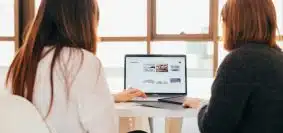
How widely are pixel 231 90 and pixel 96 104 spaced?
50cm

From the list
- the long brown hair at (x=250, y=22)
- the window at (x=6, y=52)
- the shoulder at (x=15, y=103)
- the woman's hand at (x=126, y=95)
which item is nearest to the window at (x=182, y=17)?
the woman's hand at (x=126, y=95)

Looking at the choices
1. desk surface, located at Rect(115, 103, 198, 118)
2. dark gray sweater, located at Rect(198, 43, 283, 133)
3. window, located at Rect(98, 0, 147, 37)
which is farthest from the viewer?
window, located at Rect(98, 0, 147, 37)

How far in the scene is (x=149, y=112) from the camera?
2.21 metres

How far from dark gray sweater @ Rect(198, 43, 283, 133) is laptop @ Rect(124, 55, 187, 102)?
1.27 meters

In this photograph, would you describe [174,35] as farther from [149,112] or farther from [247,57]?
[247,57]

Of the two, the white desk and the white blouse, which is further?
the white desk

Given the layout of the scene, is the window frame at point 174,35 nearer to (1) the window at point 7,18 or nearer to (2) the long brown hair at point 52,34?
(1) the window at point 7,18

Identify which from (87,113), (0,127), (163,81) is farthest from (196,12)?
(0,127)

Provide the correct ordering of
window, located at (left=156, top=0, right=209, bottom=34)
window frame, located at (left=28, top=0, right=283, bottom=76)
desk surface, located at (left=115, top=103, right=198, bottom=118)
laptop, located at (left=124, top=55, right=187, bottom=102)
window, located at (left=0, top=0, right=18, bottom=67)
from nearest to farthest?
desk surface, located at (left=115, top=103, right=198, bottom=118), laptop, located at (left=124, top=55, right=187, bottom=102), window frame, located at (left=28, top=0, right=283, bottom=76), window, located at (left=156, top=0, right=209, bottom=34), window, located at (left=0, top=0, right=18, bottom=67)

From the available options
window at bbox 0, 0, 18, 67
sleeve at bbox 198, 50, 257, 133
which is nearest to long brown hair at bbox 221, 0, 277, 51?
sleeve at bbox 198, 50, 257, 133

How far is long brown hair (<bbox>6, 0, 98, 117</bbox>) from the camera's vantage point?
1.47 metres

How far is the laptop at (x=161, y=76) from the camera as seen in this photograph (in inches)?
107

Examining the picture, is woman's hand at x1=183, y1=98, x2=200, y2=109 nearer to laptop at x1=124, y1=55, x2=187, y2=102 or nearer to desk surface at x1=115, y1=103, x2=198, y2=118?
desk surface at x1=115, y1=103, x2=198, y2=118

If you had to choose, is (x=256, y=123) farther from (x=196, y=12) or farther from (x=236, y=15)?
(x=196, y=12)
